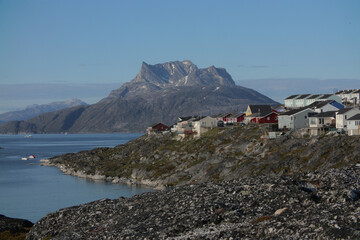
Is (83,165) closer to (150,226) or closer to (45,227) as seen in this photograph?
(45,227)

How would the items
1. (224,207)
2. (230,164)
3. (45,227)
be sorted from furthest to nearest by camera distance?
(230,164) < (45,227) < (224,207)

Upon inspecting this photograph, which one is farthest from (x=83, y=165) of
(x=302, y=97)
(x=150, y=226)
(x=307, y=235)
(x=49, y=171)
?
(x=307, y=235)

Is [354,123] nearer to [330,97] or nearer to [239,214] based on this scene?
[330,97]

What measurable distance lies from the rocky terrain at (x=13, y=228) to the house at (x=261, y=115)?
87789 mm

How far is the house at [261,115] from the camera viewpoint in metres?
135

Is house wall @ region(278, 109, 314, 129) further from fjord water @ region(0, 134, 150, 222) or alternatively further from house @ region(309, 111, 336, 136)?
fjord water @ region(0, 134, 150, 222)

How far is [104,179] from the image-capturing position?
12556 cm

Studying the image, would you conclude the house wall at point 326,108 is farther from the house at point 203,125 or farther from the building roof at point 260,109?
the house at point 203,125

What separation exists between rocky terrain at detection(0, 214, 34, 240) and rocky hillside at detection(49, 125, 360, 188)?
129ft

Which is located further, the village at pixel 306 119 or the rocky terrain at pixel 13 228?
the village at pixel 306 119

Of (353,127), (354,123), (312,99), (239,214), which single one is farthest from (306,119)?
(239,214)

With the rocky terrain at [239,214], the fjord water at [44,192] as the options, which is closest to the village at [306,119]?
the fjord water at [44,192]

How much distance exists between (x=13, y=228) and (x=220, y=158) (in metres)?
53.7

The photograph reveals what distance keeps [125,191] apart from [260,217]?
69.8 m
